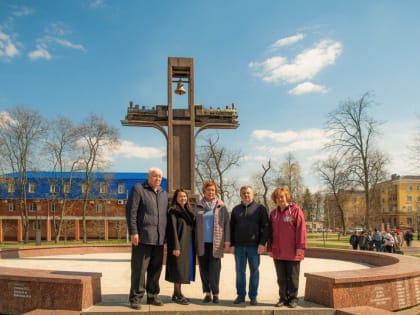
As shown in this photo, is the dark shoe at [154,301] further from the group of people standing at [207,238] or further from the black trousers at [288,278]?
the black trousers at [288,278]

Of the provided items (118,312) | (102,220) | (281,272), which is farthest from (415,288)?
(102,220)

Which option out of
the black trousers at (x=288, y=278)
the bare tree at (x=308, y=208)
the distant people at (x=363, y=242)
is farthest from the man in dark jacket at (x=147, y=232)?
the bare tree at (x=308, y=208)

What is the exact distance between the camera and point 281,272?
600 cm

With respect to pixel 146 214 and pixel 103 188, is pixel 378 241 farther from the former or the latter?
pixel 103 188

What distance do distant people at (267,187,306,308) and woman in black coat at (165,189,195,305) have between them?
1273 millimetres

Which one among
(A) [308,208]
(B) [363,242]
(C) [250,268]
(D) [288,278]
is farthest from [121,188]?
(D) [288,278]

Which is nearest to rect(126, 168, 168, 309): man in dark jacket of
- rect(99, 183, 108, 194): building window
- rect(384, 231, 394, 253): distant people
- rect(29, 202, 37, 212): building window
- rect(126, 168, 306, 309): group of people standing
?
rect(126, 168, 306, 309): group of people standing

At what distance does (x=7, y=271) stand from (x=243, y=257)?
3798 mm

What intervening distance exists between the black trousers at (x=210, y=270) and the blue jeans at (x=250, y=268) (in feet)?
1.05

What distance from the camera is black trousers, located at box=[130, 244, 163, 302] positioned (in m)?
5.74

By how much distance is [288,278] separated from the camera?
5965 mm

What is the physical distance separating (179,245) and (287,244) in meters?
1.64

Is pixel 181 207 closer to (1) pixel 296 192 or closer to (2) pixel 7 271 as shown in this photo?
Result: (2) pixel 7 271

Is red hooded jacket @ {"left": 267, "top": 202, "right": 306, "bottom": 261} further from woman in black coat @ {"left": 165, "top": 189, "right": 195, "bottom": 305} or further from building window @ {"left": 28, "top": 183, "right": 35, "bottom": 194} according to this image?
building window @ {"left": 28, "top": 183, "right": 35, "bottom": 194}
